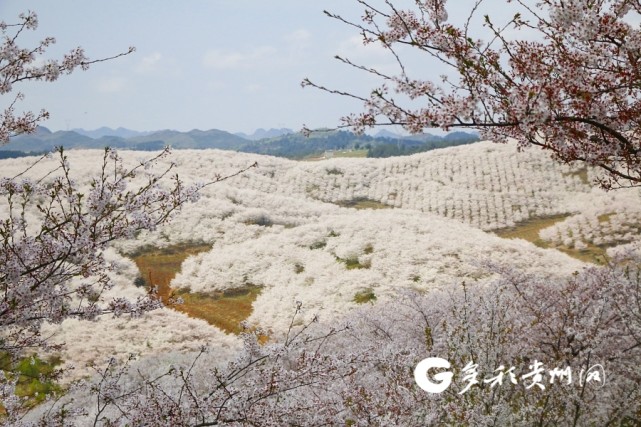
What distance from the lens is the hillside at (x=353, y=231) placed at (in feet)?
67.3

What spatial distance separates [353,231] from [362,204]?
883 inches

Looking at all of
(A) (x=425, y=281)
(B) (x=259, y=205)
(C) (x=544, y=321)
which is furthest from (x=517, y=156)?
(C) (x=544, y=321)

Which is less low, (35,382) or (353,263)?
(353,263)

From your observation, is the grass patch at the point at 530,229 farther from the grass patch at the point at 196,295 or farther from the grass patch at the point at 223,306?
the grass patch at the point at 196,295

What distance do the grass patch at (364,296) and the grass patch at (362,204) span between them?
2882 centimetres

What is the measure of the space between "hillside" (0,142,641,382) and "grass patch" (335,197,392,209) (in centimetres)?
24

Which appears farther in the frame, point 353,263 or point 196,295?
point 196,295

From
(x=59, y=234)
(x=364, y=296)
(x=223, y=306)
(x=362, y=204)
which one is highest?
(x=59, y=234)

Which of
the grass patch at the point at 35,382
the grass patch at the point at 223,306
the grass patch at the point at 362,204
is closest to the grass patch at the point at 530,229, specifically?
→ the grass patch at the point at 362,204

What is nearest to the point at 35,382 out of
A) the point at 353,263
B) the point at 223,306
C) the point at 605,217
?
the point at 223,306

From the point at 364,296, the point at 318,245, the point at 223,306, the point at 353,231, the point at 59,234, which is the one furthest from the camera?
the point at 353,231

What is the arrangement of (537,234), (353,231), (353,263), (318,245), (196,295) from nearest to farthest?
1. (353,263)
2. (196,295)
3. (318,245)
4. (353,231)
5. (537,234)

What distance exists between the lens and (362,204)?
50875 mm

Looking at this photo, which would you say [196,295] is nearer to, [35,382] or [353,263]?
[353,263]
